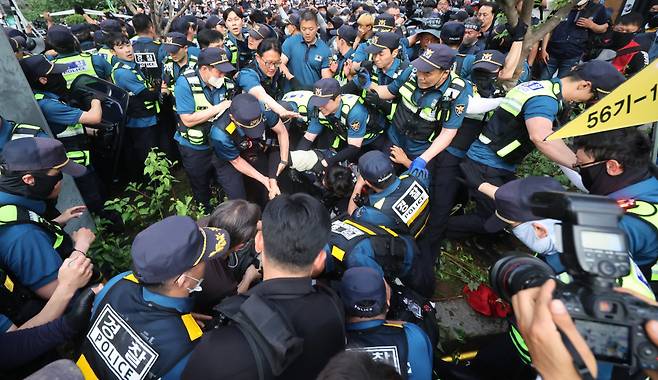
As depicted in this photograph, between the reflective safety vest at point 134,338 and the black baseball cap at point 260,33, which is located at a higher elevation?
the black baseball cap at point 260,33

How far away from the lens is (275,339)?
135 cm

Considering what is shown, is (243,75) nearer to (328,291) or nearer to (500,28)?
(328,291)

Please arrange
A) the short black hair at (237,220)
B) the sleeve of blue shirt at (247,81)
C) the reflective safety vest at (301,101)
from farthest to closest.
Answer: the reflective safety vest at (301,101)
the sleeve of blue shirt at (247,81)
the short black hair at (237,220)

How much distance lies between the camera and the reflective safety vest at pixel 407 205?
2.83m

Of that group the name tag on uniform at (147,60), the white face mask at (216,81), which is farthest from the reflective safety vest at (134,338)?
the name tag on uniform at (147,60)

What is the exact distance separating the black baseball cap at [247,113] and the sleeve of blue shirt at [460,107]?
1833 mm

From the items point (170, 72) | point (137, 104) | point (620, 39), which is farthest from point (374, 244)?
point (620, 39)

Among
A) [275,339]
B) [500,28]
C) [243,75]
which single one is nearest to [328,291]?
[275,339]

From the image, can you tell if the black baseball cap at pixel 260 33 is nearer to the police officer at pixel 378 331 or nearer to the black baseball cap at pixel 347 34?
the black baseball cap at pixel 347 34

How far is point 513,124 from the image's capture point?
3.23 m

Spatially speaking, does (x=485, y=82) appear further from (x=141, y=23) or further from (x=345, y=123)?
(x=141, y=23)

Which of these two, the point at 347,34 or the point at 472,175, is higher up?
the point at 347,34

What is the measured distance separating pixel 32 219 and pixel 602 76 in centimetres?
398

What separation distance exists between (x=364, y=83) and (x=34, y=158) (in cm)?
324
